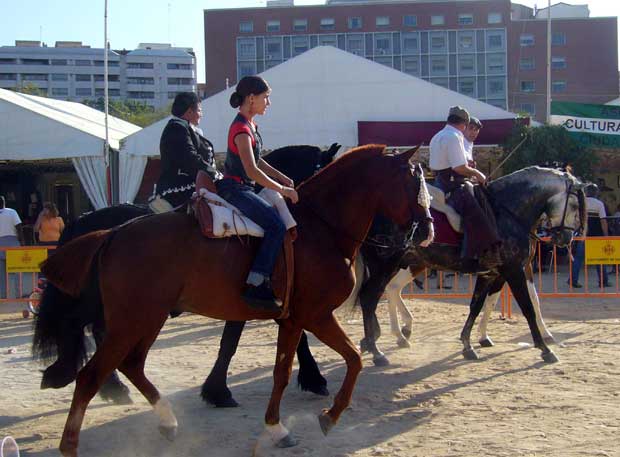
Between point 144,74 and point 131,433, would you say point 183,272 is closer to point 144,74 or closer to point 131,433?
point 131,433

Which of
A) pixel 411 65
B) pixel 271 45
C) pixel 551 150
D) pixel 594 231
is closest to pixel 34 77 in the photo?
pixel 271 45

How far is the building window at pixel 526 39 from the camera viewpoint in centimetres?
7456

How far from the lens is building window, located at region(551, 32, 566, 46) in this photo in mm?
74431

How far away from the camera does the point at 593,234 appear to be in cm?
1794

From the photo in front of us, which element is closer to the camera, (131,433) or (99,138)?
(131,433)

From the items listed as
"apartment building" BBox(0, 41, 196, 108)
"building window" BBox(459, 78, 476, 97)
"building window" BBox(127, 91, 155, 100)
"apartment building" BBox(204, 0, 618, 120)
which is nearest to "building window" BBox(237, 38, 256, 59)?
"apartment building" BBox(204, 0, 618, 120)

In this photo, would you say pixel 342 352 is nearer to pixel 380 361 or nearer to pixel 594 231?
pixel 380 361

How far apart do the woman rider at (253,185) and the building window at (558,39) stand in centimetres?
7483

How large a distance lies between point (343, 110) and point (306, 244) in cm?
1373

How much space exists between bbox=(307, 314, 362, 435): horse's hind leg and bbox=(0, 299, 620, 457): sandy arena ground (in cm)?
24

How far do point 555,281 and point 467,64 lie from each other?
6450 cm

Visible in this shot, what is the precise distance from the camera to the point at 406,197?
569 centimetres

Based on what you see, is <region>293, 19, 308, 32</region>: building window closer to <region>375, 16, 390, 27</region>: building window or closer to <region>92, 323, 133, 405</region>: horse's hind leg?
<region>375, 16, 390, 27</region>: building window

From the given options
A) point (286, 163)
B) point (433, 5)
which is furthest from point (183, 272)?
point (433, 5)
